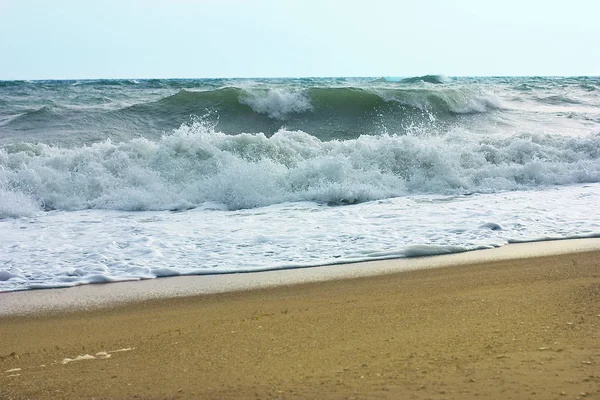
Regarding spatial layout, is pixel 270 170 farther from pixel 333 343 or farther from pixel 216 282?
pixel 333 343

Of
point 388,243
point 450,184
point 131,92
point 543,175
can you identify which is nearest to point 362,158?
point 450,184

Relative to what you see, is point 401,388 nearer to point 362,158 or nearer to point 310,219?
point 310,219

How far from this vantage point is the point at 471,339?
295 cm

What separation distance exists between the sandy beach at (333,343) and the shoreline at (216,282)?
0.49 ft

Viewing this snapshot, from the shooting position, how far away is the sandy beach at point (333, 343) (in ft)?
8.14

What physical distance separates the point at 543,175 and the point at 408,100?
8.59 metres

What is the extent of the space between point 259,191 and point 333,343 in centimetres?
589

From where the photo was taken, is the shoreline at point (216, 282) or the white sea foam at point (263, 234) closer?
the shoreline at point (216, 282)

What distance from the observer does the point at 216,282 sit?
4.84 meters

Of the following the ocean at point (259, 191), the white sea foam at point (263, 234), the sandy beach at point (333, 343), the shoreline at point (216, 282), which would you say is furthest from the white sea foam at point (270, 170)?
the sandy beach at point (333, 343)

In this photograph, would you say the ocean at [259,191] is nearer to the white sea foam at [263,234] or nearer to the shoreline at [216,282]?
the white sea foam at [263,234]

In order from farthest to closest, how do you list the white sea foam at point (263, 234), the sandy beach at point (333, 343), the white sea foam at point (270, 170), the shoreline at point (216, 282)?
1. the white sea foam at point (270, 170)
2. the white sea foam at point (263, 234)
3. the shoreline at point (216, 282)
4. the sandy beach at point (333, 343)

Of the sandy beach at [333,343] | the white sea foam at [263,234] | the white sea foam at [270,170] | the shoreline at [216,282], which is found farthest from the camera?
the white sea foam at [270,170]

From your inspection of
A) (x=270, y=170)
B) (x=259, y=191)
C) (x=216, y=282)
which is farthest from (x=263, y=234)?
(x=270, y=170)
